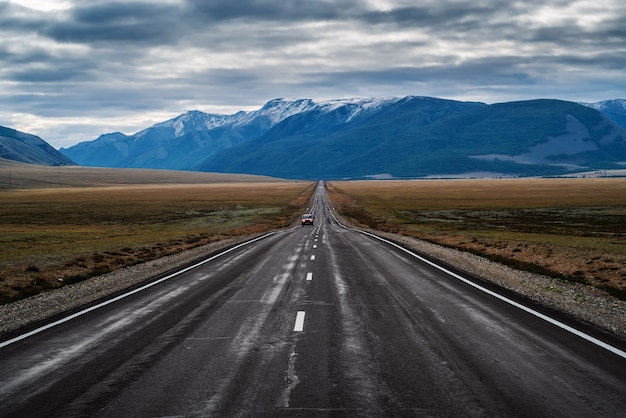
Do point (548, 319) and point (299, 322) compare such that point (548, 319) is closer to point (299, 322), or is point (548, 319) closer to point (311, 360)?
point (299, 322)

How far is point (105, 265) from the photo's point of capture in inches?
961

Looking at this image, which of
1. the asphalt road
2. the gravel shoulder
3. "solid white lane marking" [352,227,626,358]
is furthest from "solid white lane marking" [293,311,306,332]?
the gravel shoulder

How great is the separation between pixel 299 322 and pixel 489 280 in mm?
9009

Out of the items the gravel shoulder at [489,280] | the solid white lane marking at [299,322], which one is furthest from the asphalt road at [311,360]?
the gravel shoulder at [489,280]

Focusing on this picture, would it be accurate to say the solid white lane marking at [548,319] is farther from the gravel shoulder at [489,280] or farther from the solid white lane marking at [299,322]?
the solid white lane marking at [299,322]

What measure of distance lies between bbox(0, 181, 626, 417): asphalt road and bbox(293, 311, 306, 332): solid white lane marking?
0.15 feet

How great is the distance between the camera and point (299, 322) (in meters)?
12.4

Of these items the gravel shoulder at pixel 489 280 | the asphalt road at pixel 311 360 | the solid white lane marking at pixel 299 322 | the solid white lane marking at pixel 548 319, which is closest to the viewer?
the asphalt road at pixel 311 360

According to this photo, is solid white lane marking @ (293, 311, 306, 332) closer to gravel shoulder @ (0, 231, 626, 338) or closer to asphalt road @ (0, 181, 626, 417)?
asphalt road @ (0, 181, 626, 417)

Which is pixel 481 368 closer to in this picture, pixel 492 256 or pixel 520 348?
pixel 520 348

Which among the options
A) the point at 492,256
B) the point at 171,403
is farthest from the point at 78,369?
the point at 492,256

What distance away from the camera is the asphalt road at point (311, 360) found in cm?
745

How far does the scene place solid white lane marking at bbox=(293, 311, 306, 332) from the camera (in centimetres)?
1169

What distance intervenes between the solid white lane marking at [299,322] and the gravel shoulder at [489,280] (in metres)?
5.85
